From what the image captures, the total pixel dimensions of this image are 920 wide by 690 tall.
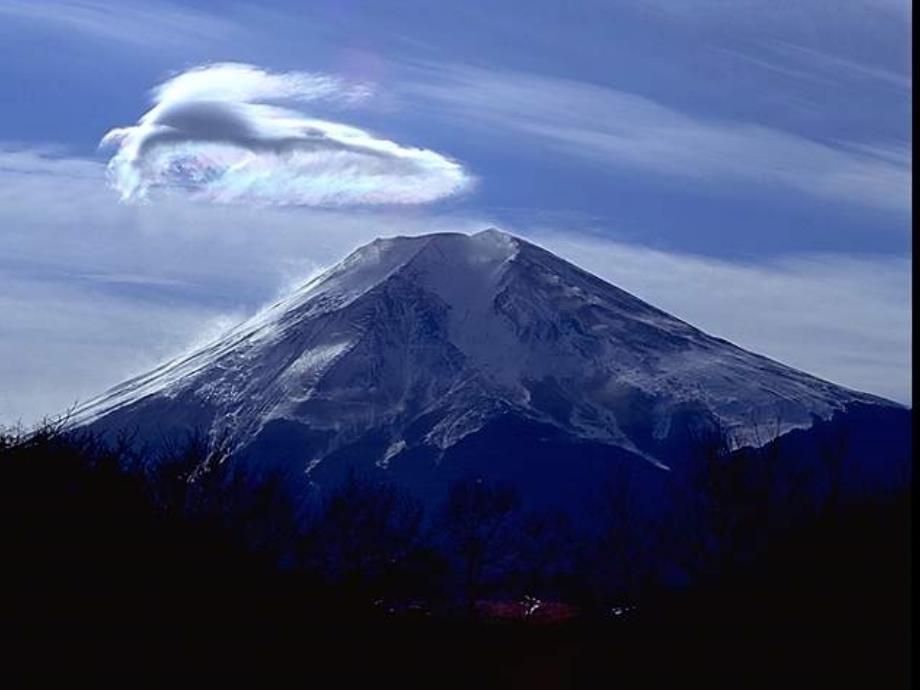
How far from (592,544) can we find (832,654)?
44738mm

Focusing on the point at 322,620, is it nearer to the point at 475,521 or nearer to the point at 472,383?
the point at 475,521

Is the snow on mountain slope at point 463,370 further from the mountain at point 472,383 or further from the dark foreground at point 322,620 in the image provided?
the dark foreground at point 322,620

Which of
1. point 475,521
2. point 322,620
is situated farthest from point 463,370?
point 322,620

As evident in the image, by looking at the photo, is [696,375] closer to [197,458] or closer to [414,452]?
[414,452]

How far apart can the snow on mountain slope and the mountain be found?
20cm

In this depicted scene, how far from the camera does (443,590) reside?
57.9m

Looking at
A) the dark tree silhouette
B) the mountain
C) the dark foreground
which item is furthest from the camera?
the mountain

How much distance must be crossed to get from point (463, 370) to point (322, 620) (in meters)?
145

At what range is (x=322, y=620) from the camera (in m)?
27.9

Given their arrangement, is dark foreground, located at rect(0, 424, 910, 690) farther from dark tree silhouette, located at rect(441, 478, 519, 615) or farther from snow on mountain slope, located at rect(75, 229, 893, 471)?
snow on mountain slope, located at rect(75, 229, 893, 471)

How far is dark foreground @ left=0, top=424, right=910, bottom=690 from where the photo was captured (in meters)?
21.5

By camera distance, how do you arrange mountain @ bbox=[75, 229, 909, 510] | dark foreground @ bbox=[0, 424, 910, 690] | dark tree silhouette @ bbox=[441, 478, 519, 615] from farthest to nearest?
mountain @ bbox=[75, 229, 909, 510], dark tree silhouette @ bbox=[441, 478, 519, 615], dark foreground @ bbox=[0, 424, 910, 690]

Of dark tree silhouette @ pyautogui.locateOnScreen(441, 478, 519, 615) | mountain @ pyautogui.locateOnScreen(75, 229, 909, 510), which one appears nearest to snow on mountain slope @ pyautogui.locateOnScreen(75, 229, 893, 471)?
mountain @ pyautogui.locateOnScreen(75, 229, 909, 510)

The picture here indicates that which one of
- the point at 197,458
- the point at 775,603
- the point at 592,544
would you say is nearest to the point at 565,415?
the point at 592,544
